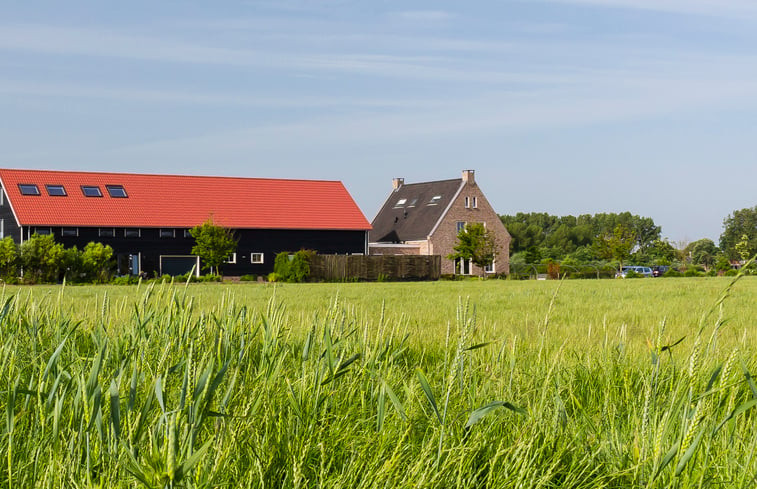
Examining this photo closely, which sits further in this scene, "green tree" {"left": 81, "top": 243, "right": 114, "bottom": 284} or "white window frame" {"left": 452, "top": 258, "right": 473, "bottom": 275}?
"white window frame" {"left": 452, "top": 258, "right": 473, "bottom": 275}

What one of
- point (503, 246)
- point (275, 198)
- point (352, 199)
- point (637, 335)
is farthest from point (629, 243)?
point (637, 335)

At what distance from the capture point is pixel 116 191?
4209cm

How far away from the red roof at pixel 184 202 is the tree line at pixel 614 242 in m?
16.7

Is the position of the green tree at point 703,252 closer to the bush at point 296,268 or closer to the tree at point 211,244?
the bush at point 296,268

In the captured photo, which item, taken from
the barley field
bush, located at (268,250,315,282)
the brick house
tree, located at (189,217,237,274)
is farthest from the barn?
the barley field

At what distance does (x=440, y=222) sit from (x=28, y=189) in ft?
82.0

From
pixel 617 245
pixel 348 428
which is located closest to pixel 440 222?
pixel 617 245

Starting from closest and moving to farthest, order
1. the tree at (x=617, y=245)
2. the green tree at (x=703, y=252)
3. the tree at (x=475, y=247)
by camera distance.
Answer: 1. the tree at (x=475, y=247)
2. the tree at (x=617, y=245)
3. the green tree at (x=703, y=252)

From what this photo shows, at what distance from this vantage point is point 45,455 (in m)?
2.35

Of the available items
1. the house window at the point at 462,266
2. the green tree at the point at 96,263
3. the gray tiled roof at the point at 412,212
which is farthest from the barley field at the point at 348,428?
the gray tiled roof at the point at 412,212

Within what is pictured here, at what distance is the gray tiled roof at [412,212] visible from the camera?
Result: 5100 cm

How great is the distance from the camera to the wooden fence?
122ft

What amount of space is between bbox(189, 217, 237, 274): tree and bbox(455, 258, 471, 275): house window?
1628cm

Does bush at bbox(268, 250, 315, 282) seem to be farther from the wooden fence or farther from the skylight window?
the skylight window
